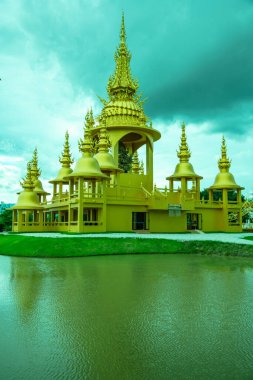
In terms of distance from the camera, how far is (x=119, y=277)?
11.5 meters

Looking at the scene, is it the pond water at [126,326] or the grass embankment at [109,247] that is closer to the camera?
the pond water at [126,326]

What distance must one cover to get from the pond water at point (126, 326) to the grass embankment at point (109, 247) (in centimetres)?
695

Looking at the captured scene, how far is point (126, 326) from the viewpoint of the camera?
6480 millimetres

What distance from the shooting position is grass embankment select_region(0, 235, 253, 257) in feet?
61.6

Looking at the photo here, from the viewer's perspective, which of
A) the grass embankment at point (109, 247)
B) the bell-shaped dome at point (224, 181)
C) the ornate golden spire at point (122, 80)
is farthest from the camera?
the ornate golden spire at point (122, 80)

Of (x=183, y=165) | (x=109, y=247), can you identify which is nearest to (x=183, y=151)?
(x=183, y=165)

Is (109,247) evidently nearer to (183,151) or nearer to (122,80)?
(183,151)

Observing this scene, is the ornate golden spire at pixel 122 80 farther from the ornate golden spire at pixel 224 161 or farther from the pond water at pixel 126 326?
the pond water at pixel 126 326

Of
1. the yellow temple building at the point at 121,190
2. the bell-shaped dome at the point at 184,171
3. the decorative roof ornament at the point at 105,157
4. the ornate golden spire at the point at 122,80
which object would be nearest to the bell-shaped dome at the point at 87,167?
the yellow temple building at the point at 121,190

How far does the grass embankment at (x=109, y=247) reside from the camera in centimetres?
1878

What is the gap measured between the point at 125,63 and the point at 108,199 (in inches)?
700

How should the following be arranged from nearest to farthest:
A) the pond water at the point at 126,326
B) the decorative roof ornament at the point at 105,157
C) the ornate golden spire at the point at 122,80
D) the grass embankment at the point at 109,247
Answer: the pond water at the point at 126,326, the grass embankment at the point at 109,247, the decorative roof ornament at the point at 105,157, the ornate golden spire at the point at 122,80

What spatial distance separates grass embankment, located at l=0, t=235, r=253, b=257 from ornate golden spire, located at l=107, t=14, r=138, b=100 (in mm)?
20846

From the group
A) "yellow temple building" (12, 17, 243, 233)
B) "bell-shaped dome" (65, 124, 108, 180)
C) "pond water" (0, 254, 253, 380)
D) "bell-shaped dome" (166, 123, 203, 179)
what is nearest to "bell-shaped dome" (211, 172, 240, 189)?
"yellow temple building" (12, 17, 243, 233)
